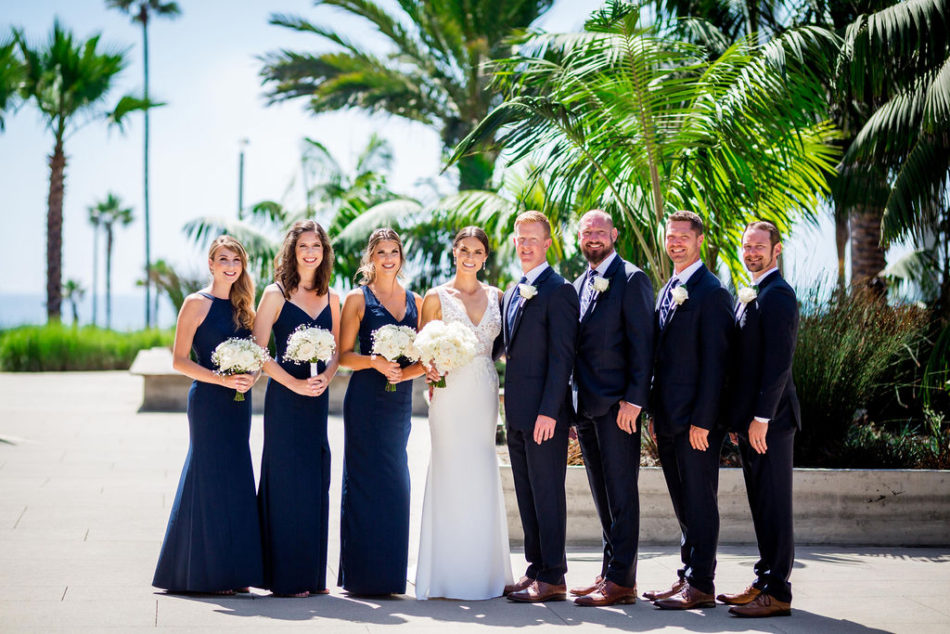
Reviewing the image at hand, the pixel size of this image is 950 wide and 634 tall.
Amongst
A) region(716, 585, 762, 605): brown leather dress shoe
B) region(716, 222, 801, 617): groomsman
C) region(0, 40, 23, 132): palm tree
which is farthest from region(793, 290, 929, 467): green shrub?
region(0, 40, 23, 132): palm tree

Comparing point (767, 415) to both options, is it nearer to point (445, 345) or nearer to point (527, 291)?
point (527, 291)

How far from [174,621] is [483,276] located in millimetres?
11610

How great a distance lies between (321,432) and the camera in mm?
5750

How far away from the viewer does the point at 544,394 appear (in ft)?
17.6

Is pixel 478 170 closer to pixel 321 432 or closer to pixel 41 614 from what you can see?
pixel 321 432

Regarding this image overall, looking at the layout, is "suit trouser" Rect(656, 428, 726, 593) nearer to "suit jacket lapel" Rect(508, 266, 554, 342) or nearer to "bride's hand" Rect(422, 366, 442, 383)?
"suit jacket lapel" Rect(508, 266, 554, 342)

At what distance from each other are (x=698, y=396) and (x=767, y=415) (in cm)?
37

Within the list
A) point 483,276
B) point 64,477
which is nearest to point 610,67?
point 64,477

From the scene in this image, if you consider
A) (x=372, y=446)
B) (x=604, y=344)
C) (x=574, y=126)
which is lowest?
(x=372, y=446)

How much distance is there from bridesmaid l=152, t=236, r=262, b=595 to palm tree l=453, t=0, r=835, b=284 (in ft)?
9.16

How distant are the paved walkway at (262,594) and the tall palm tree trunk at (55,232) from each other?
→ 18.1 metres

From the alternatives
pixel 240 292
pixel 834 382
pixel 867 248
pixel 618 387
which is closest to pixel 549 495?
pixel 618 387

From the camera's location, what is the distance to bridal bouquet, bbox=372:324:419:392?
5.46 m

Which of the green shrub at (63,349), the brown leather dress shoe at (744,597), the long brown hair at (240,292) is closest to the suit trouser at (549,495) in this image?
the brown leather dress shoe at (744,597)
